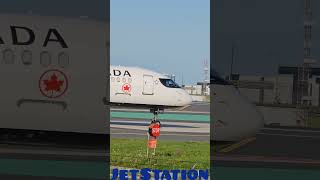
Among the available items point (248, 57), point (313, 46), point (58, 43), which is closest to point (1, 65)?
point (58, 43)

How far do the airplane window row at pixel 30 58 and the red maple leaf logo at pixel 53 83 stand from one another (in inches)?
13.6

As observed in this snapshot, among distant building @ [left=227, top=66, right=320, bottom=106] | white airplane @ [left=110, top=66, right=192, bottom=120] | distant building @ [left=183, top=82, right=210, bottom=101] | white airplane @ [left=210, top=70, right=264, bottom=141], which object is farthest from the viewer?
white airplane @ [left=110, top=66, right=192, bottom=120]

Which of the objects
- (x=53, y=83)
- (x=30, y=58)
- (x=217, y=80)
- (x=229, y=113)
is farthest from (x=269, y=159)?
(x=30, y=58)

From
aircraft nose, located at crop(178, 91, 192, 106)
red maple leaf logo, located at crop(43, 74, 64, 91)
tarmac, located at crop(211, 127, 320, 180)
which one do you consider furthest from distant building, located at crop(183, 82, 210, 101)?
red maple leaf logo, located at crop(43, 74, 64, 91)

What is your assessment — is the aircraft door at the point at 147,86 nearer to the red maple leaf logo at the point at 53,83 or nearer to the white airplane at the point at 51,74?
the white airplane at the point at 51,74

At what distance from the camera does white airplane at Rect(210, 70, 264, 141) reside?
376 inches

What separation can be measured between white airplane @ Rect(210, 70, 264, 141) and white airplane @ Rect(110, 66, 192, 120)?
5.32m

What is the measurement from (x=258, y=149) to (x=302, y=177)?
468 cm

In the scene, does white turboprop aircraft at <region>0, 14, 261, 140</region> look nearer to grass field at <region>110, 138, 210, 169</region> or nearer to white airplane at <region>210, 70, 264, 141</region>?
white airplane at <region>210, 70, 264, 141</region>

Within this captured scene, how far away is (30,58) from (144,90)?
5042mm

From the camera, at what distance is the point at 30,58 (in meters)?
11.1

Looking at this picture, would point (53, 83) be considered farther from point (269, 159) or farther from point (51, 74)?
point (269, 159)

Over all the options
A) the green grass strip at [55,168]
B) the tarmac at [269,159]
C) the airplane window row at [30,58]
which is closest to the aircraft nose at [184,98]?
the tarmac at [269,159]

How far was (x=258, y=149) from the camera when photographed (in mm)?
13367
